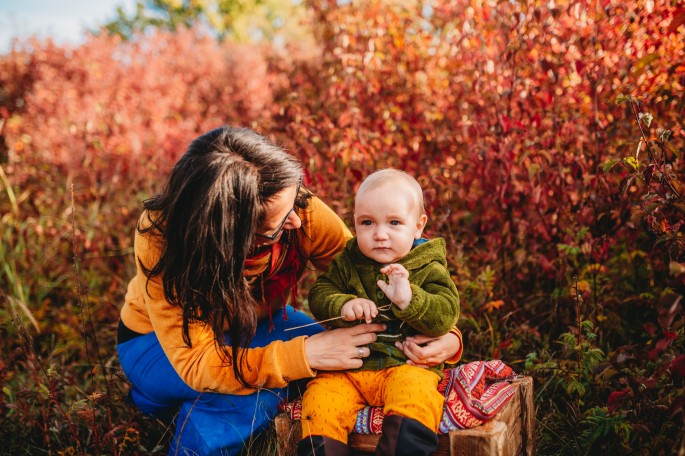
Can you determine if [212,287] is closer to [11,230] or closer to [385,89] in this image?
[385,89]

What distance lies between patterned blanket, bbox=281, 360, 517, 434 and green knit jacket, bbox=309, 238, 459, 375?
3.8 inches

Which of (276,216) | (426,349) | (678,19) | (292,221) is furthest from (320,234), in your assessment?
(678,19)

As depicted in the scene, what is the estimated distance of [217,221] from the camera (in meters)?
1.84

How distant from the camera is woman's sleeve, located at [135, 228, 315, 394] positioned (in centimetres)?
201

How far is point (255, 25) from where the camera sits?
1905 cm

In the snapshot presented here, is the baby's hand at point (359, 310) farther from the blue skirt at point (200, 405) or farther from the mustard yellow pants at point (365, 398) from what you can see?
the blue skirt at point (200, 405)

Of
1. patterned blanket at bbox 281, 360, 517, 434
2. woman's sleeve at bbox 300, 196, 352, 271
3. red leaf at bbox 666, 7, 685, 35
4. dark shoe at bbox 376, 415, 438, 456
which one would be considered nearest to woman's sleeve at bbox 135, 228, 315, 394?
patterned blanket at bbox 281, 360, 517, 434

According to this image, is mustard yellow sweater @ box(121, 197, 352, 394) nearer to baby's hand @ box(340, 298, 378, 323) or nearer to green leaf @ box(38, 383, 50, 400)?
baby's hand @ box(340, 298, 378, 323)

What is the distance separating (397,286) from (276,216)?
475 millimetres

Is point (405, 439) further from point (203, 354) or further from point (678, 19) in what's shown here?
point (678, 19)

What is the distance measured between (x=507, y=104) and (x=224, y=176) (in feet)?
5.79

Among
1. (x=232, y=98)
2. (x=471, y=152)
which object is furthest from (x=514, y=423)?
(x=232, y=98)

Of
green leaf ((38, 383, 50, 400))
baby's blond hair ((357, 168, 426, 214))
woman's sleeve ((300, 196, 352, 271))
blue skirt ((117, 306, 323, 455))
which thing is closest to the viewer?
baby's blond hair ((357, 168, 426, 214))

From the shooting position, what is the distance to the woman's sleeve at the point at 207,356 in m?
2.01
